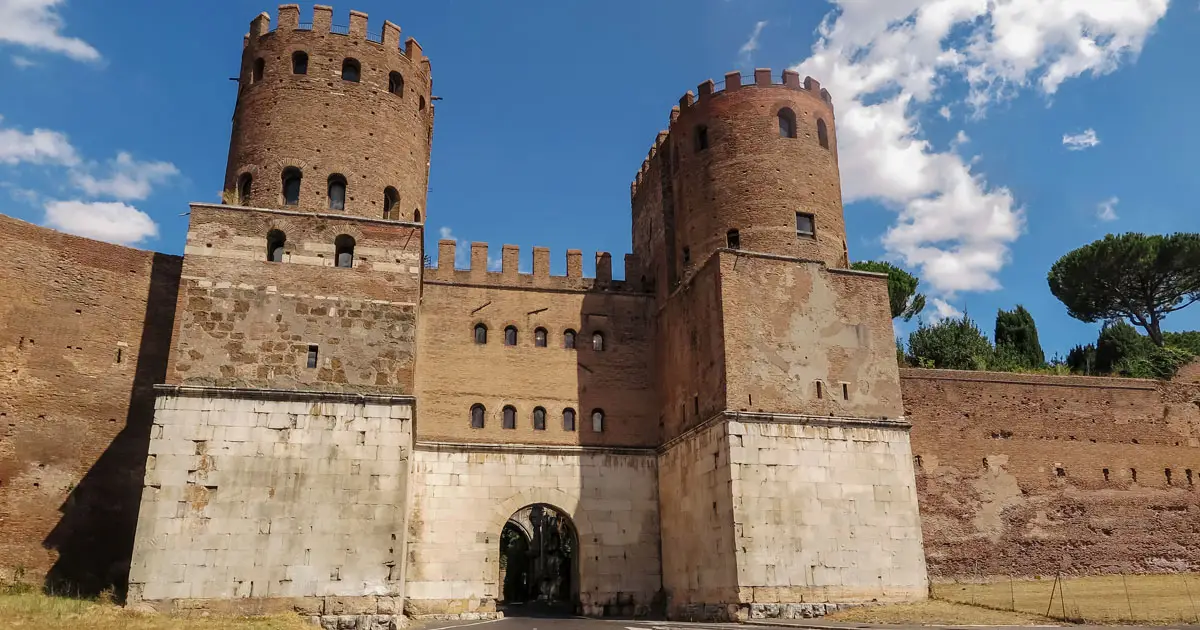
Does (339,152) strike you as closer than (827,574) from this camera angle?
No

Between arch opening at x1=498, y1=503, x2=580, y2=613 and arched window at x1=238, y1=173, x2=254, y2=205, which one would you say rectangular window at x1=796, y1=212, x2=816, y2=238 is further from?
arch opening at x1=498, y1=503, x2=580, y2=613

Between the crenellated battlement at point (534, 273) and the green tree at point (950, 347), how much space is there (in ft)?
52.0

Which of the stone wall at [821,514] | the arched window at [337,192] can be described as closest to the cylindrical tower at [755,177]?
the stone wall at [821,514]

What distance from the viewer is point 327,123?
1973 centimetres

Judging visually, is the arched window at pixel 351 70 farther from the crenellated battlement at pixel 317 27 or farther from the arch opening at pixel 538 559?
the arch opening at pixel 538 559

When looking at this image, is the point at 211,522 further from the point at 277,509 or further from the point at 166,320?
the point at 166,320

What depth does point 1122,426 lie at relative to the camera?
78.4 ft

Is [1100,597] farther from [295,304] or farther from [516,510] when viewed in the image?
[295,304]

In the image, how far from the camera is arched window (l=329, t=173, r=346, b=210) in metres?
19.4

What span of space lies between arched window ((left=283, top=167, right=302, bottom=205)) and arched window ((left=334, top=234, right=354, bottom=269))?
1.51 metres

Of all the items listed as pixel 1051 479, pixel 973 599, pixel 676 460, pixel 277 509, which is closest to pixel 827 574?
pixel 973 599

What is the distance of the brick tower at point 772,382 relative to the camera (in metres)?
17.6

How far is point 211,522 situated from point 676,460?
9802 millimetres

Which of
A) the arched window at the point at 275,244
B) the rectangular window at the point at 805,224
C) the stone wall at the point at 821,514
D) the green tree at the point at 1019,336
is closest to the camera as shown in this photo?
the stone wall at the point at 821,514
